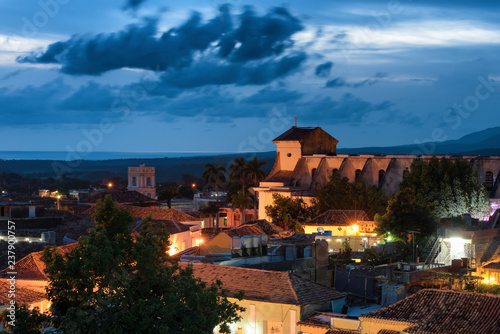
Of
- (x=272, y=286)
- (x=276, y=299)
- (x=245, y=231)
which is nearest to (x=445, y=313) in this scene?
(x=276, y=299)

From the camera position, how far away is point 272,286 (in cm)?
2420

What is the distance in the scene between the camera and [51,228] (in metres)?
45.7

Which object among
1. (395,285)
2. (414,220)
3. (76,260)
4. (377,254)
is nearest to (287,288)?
(395,285)

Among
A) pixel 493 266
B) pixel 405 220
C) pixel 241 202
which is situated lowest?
pixel 493 266

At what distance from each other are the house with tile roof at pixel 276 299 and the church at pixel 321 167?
33.2 meters

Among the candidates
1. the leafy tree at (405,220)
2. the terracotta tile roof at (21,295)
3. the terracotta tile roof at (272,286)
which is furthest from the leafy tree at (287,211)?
the terracotta tile roof at (272,286)

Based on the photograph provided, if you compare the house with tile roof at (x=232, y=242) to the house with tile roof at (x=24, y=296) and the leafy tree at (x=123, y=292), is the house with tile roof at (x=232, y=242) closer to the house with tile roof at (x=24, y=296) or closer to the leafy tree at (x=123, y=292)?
the house with tile roof at (x=24, y=296)

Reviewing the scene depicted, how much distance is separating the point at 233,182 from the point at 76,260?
54847 mm

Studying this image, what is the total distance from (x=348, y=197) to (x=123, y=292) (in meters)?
40.2

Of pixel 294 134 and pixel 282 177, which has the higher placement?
pixel 294 134

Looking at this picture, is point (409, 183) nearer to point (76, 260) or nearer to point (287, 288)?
point (287, 288)

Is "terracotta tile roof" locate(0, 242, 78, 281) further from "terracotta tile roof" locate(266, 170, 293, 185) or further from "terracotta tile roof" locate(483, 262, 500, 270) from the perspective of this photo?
"terracotta tile roof" locate(266, 170, 293, 185)

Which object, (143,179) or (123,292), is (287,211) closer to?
(123,292)

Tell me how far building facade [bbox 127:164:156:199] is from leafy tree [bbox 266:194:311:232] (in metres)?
42.9
